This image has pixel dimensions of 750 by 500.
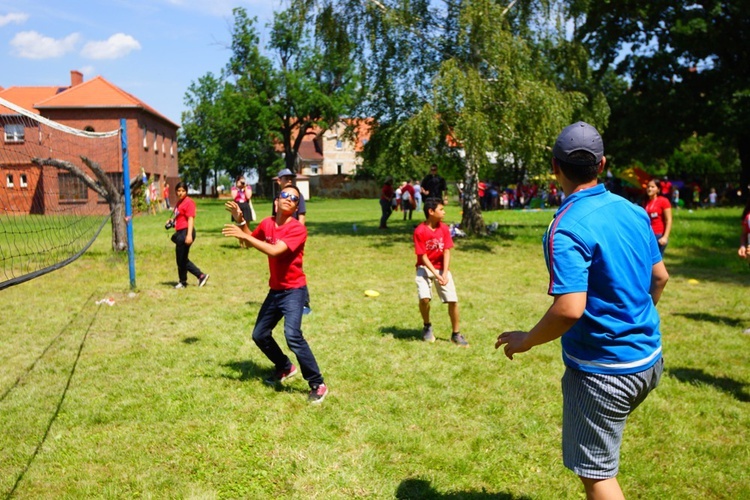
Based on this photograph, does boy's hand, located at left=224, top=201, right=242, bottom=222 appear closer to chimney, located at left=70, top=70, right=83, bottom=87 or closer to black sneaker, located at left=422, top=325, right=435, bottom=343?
black sneaker, located at left=422, top=325, right=435, bottom=343

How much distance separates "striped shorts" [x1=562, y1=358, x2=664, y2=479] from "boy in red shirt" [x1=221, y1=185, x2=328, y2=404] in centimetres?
308

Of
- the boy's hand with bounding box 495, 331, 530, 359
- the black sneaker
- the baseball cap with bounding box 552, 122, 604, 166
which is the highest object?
the baseball cap with bounding box 552, 122, 604, 166

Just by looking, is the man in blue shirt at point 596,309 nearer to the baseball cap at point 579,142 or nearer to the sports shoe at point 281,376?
the baseball cap at point 579,142

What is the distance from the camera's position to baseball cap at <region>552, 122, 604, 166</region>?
8.71 feet

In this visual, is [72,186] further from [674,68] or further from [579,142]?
[674,68]

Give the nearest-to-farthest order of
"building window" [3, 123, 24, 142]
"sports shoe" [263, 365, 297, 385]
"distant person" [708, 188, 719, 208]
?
"sports shoe" [263, 365, 297, 385], "building window" [3, 123, 24, 142], "distant person" [708, 188, 719, 208]

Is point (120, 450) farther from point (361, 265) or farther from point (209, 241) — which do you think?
point (209, 241)

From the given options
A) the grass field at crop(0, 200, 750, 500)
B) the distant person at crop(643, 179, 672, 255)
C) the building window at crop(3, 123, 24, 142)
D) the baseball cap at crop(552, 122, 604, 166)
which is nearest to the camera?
the baseball cap at crop(552, 122, 604, 166)

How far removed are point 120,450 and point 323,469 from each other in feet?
5.12

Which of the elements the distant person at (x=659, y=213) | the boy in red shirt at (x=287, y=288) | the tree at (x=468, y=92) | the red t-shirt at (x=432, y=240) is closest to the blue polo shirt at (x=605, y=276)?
the boy in red shirt at (x=287, y=288)

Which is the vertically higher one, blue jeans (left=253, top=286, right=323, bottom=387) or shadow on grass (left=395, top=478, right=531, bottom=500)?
blue jeans (left=253, top=286, right=323, bottom=387)

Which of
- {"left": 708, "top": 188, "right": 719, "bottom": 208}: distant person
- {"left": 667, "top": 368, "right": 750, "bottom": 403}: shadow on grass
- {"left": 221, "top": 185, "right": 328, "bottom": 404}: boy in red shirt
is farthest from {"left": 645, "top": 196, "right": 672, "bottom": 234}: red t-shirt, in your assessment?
{"left": 708, "top": 188, "right": 719, "bottom": 208}: distant person

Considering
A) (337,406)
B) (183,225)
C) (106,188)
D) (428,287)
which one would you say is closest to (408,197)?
(106,188)

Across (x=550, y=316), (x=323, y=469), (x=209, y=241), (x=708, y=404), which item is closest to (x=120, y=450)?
(x=323, y=469)
